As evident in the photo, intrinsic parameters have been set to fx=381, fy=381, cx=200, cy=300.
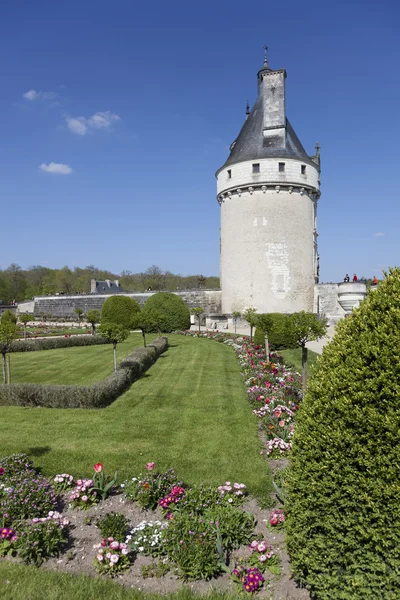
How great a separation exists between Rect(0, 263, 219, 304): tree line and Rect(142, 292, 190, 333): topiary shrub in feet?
89.1

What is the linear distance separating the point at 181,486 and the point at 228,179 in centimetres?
2731

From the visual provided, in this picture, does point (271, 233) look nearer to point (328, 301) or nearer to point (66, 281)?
point (328, 301)

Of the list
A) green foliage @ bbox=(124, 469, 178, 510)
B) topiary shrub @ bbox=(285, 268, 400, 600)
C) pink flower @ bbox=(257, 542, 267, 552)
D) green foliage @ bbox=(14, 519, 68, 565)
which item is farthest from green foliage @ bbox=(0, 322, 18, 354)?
topiary shrub @ bbox=(285, 268, 400, 600)

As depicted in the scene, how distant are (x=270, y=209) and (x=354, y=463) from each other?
88.6 ft

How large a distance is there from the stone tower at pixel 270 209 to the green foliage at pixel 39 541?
25.6 metres

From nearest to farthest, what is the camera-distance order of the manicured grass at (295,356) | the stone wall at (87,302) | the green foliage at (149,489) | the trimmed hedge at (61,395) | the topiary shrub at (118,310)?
the green foliage at (149,489)
the trimmed hedge at (61,395)
the manicured grass at (295,356)
the topiary shrub at (118,310)
the stone wall at (87,302)

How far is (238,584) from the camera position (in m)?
3.53

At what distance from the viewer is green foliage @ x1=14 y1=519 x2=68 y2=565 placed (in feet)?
12.7

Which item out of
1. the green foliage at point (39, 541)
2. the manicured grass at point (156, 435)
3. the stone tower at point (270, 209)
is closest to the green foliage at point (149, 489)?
the manicured grass at point (156, 435)

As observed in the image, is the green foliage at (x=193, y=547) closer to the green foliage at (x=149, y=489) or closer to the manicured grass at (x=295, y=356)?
the green foliage at (x=149, y=489)

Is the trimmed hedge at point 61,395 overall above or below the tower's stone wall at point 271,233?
below

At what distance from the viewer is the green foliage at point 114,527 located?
411 centimetres

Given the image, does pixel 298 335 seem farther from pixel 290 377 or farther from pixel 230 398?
pixel 230 398

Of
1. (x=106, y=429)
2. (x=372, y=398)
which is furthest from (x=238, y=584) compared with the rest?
(x=106, y=429)
